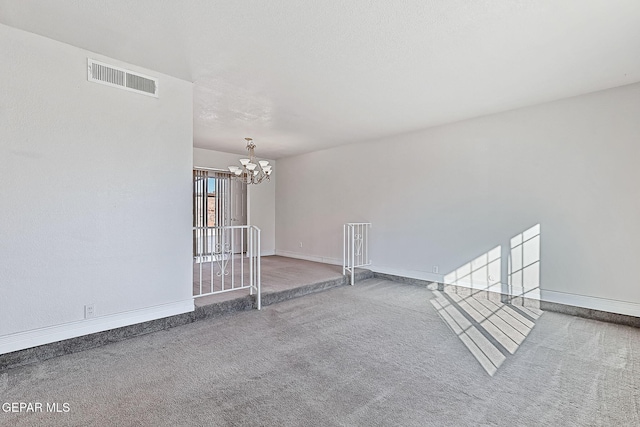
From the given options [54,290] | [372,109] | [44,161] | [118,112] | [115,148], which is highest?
[372,109]

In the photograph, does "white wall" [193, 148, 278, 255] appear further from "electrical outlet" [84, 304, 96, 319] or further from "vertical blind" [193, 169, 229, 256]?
"electrical outlet" [84, 304, 96, 319]

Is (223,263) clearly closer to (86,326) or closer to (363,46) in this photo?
(86,326)

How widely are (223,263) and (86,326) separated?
205cm

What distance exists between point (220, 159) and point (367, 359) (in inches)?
233

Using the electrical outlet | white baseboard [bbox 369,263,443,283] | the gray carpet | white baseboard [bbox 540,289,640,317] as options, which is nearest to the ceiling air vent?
the electrical outlet

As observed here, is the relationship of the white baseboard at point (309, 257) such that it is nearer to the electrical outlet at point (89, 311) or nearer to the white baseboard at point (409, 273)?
the white baseboard at point (409, 273)

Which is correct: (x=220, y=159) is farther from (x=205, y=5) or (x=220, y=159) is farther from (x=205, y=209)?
(x=205, y=5)

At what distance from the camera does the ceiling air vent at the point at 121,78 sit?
A: 287 cm

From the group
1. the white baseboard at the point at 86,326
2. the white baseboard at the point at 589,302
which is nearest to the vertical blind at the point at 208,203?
the white baseboard at the point at 86,326

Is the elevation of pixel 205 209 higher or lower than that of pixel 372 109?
lower

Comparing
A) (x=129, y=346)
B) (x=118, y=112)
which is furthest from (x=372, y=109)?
(x=129, y=346)

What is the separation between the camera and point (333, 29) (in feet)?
8.07

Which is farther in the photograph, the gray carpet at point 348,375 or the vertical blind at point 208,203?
the vertical blind at point 208,203

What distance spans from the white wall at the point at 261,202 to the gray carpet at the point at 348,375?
442 centimetres
